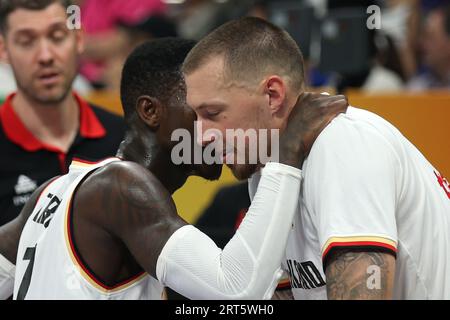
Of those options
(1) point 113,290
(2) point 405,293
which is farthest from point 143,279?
(2) point 405,293

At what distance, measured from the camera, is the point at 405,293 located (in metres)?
3.02

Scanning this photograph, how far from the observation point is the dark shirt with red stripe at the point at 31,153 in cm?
497

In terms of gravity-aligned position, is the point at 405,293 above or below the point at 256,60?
below

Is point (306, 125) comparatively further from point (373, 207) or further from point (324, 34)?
point (324, 34)

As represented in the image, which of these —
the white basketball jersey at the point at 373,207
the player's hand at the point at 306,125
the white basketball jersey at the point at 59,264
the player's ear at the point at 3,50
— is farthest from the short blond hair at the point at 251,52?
the player's ear at the point at 3,50

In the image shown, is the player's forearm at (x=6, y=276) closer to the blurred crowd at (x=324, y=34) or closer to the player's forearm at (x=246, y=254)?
the player's forearm at (x=246, y=254)

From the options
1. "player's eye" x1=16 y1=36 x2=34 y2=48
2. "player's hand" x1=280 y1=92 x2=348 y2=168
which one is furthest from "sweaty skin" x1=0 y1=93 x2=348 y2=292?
"player's eye" x1=16 y1=36 x2=34 y2=48

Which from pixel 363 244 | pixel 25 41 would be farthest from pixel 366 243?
pixel 25 41

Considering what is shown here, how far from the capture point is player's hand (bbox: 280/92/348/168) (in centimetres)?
299

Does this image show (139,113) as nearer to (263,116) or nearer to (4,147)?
(263,116)

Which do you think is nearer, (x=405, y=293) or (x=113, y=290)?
(x=405, y=293)

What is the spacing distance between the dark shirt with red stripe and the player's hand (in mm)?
2211

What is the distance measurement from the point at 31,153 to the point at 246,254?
241 centimetres
